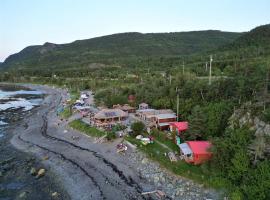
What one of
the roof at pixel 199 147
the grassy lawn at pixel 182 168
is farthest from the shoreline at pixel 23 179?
the roof at pixel 199 147

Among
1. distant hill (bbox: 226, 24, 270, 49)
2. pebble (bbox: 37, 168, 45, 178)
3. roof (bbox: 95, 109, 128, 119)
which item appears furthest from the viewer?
distant hill (bbox: 226, 24, 270, 49)

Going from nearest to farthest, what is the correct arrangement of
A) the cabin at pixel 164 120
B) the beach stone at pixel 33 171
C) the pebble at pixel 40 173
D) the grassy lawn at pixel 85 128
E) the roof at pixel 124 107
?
the pebble at pixel 40 173 → the beach stone at pixel 33 171 → the cabin at pixel 164 120 → the grassy lawn at pixel 85 128 → the roof at pixel 124 107

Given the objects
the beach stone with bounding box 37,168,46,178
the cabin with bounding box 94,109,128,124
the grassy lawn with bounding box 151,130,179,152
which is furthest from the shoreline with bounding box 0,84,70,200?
the grassy lawn with bounding box 151,130,179,152

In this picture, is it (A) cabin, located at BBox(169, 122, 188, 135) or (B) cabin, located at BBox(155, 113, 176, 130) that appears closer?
(A) cabin, located at BBox(169, 122, 188, 135)

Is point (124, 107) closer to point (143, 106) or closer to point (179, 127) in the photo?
point (143, 106)

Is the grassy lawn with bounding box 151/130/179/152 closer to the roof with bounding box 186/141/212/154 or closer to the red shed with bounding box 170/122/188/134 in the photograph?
the red shed with bounding box 170/122/188/134

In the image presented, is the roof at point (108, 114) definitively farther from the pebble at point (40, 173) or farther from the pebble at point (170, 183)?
the pebble at point (40, 173)
